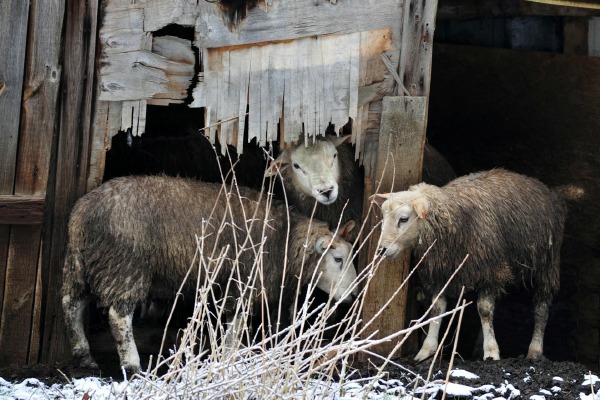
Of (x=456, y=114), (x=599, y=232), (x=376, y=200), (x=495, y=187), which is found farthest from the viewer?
(x=456, y=114)

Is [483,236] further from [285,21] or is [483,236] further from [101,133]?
[101,133]

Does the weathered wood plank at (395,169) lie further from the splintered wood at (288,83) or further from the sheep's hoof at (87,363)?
the sheep's hoof at (87,363)

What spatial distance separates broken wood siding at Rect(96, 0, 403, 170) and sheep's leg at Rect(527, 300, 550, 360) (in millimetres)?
2359

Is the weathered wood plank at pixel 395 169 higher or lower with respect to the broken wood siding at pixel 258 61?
lower

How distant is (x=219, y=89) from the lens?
8766 mm

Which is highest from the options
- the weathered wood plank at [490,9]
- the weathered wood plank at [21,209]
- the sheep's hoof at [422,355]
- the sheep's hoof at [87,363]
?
the weathered wood plank at [490,9]

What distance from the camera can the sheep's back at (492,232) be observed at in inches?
344

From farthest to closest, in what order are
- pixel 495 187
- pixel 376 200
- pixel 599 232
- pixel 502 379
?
pixel 599 232
pixel 495 187
pixel 376 200
pixel 502 379

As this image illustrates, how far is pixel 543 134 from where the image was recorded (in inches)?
463

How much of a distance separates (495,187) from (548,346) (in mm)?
3061

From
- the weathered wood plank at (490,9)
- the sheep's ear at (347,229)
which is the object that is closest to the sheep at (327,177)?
the sheep's ear at (347,229)

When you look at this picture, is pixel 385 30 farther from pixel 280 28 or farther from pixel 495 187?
pixel 495 187

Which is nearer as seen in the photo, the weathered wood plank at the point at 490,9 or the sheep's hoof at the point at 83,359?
the sheep's hoof at the point at 83,359

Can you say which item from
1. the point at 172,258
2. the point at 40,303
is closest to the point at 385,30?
the point at 172,258
